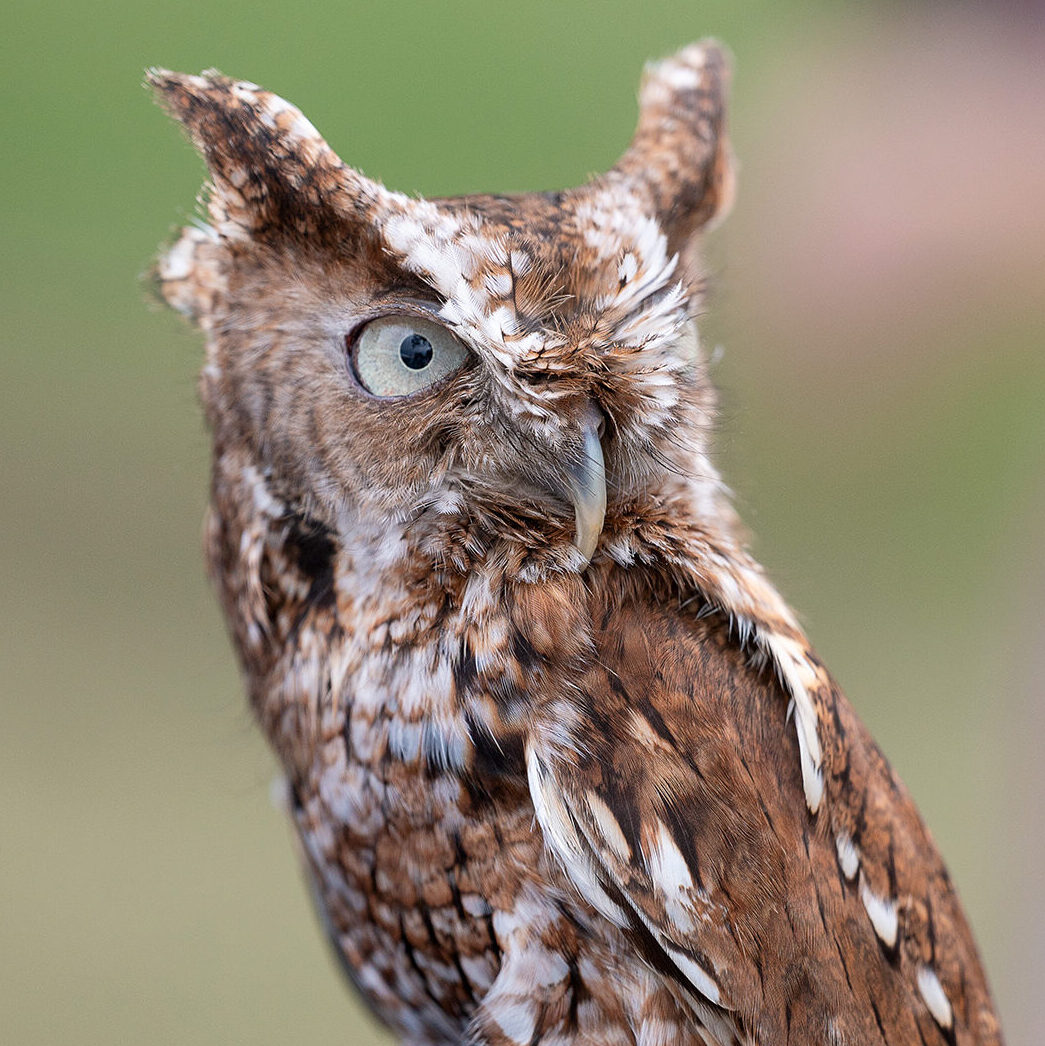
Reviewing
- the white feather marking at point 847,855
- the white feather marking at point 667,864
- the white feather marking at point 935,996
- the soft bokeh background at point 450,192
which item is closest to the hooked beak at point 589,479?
the white feather marking at point 667,864

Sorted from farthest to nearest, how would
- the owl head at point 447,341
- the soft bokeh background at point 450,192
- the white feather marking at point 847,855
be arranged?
the soft bokeh background at point 450,192, the white feather marking at point 847,855, the owl head at point 447,341

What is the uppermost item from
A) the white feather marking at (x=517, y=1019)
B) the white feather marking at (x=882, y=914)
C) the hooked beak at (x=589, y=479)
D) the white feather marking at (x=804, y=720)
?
the hooked beak at (x=589, y=479)

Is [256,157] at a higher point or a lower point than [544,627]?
higher

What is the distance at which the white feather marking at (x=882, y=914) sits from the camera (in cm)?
88

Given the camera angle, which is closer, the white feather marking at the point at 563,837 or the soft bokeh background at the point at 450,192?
the white feather marking at the point at 563,837

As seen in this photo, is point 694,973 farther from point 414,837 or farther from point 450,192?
point 450,192

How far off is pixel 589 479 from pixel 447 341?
0.16 meters

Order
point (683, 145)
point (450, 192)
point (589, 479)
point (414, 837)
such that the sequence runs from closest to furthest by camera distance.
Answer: point (589, 479) → point (414, 837) → point (683, 145) → point (450, 192)

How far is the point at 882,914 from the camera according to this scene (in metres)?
0.89

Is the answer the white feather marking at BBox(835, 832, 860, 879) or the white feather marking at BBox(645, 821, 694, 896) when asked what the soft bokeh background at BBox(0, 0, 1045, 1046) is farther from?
the white feather marking at BBox(645, 821, 694, 896)

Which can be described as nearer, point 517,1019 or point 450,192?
point 517,1019

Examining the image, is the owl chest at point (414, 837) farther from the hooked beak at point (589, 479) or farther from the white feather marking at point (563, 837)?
the hooked beak at point (589, 479)

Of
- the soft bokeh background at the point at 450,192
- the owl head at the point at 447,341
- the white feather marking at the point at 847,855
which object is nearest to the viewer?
A: the owl head at the point at 447,341

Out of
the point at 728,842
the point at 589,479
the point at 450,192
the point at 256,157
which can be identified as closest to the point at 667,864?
the point at 728,842
